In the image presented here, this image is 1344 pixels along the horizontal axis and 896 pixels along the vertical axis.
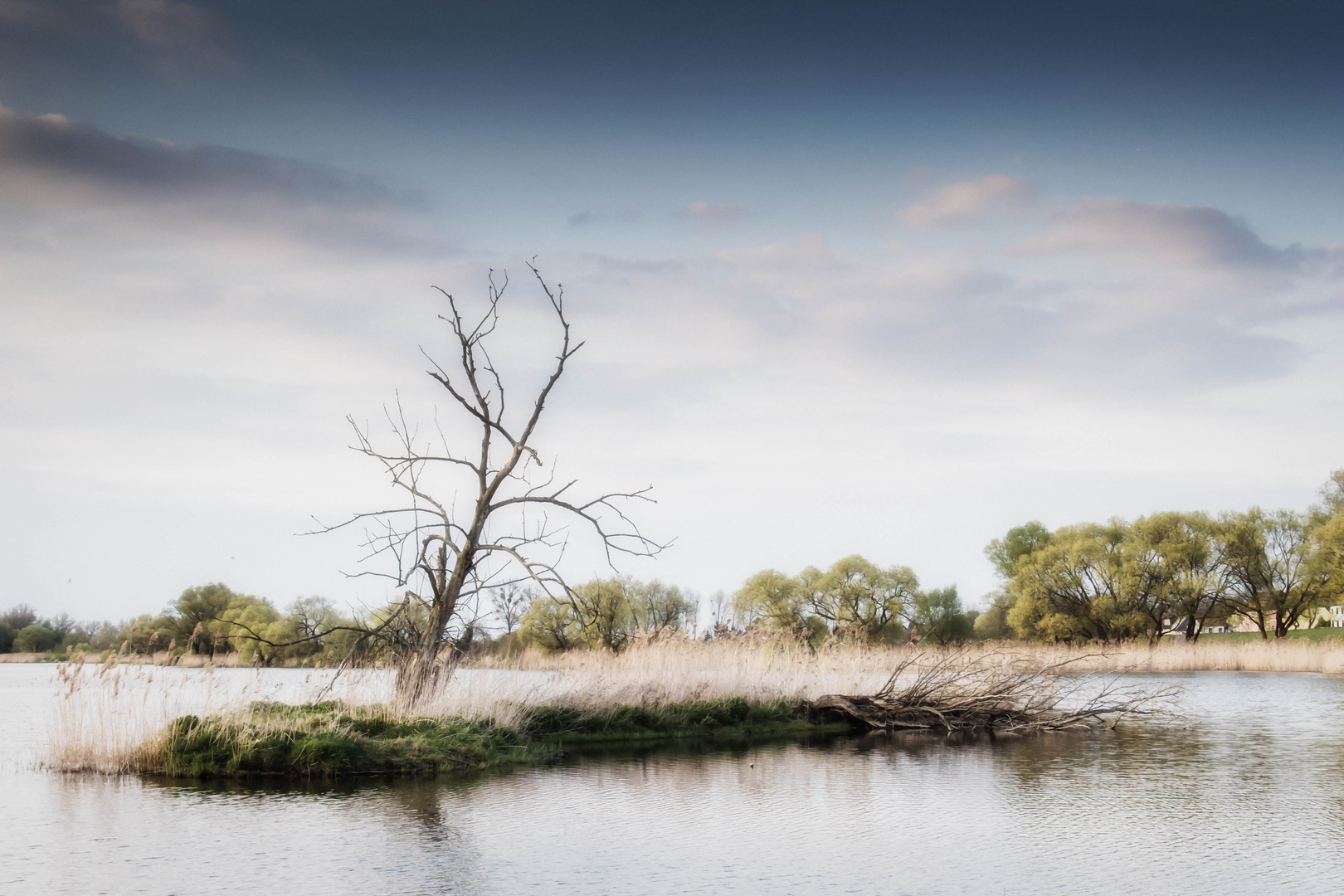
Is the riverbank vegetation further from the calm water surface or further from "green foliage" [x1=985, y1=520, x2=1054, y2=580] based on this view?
"green foliage" [x1=985, y1=520, x2=1054, y2=580]

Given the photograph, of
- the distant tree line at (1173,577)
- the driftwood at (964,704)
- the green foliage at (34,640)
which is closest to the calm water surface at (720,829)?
the driftwood at (964,704)

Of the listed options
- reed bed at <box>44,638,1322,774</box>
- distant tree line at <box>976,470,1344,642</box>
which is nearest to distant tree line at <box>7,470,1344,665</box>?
distant tree line at <box>976,470,1344,642</box>

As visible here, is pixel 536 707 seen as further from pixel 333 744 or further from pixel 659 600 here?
pixel 659 600

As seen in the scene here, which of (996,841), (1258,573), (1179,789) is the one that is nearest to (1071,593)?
(1258,573)

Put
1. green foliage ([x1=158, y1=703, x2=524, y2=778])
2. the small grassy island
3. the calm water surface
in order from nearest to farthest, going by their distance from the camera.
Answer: the calm water surface → green foliage ([x1=158, y1=703, x2=524, y2=778]) → the small grassy island

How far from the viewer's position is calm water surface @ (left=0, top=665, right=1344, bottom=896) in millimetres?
6961

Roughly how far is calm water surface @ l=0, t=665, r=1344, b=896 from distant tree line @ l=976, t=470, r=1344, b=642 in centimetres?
4980

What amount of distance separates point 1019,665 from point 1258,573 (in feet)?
161

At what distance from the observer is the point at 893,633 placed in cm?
6781

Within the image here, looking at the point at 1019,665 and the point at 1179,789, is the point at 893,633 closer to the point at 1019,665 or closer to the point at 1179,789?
the point at 1019,665

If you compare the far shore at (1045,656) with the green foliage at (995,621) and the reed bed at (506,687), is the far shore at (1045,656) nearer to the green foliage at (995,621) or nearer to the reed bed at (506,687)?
the reed bed at (506,687)

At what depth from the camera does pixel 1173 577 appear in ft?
198

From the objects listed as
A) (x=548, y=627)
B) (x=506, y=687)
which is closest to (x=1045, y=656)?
(x=506, y=687)

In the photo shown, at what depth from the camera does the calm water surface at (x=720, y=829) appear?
22.8 feet
